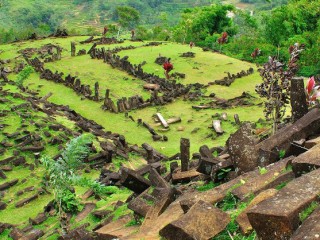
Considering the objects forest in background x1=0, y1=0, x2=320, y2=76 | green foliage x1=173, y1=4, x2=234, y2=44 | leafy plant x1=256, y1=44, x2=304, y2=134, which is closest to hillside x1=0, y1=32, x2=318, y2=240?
leafy plant x1=256, y1=44, x2=304, y2=134

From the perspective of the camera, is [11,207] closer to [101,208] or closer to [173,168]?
[101,208]

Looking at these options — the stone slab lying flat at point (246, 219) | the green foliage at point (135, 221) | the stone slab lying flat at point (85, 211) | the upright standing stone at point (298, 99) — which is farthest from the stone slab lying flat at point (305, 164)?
the stone slab lying flat at point (85, 211)

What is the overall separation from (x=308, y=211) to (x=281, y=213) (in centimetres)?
38

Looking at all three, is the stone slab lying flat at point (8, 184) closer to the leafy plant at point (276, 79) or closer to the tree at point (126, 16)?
the leafy plant at point (276, 79)

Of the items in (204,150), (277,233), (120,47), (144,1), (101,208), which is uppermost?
(277,233)

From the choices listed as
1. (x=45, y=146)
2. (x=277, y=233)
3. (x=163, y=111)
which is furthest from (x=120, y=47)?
(x=277, y=233)

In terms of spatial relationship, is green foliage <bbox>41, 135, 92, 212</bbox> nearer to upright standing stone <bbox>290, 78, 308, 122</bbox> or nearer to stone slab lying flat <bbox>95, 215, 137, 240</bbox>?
stone slab lying flat <bbox>95, 215, 137, 240</bbox>

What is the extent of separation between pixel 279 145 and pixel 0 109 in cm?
1208

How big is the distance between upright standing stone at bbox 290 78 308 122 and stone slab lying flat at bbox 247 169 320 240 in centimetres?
373

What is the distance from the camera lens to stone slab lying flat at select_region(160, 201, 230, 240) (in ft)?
13.1

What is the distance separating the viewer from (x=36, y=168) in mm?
11750

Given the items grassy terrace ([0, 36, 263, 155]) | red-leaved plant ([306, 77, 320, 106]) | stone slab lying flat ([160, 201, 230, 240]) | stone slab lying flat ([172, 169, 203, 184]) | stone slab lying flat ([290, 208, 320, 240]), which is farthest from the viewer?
grassy terrace ([0, 36, 263, 155])

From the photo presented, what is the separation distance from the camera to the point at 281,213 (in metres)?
3.52

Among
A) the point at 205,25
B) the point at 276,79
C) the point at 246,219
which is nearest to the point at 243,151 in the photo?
the point at 246,219
